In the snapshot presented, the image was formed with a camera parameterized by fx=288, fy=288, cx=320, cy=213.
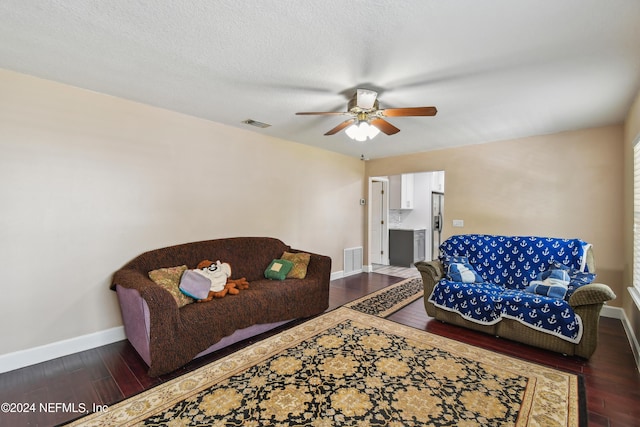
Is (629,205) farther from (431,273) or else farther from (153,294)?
(153,294)

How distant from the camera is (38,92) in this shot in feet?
8.21

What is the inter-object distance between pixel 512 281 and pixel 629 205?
1.46 meters

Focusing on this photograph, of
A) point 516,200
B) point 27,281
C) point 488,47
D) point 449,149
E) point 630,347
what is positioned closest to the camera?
point 488,47

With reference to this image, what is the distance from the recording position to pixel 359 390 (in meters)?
2.08

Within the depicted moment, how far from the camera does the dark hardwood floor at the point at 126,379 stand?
6.20ft

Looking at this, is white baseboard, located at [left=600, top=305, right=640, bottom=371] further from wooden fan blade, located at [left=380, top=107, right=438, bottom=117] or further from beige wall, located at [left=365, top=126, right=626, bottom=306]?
wooden fan blade, located at [left=380, top=107, right=438, bottom=117]

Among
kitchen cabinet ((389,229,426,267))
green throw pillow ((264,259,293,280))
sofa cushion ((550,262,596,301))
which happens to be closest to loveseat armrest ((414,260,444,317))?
sofa cushion ((550,262,596,301))

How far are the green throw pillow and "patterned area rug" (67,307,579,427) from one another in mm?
Answer: 943

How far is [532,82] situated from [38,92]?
4274 mm

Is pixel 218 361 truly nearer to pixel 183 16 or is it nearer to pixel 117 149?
pixel 117 149

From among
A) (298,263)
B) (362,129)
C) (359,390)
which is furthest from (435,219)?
(359,390)

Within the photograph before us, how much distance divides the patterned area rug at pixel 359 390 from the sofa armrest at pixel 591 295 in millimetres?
640

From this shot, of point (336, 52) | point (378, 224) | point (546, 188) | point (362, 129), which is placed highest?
point (336, 52)

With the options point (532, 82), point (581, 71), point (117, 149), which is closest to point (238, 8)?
point (117, 149)
